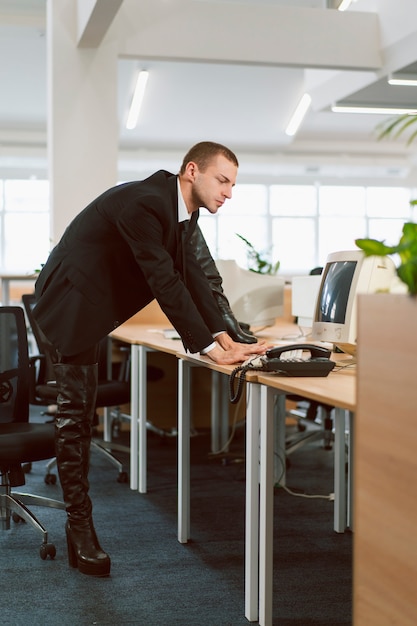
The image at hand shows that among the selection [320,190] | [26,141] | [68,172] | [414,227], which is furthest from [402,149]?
[414,227]

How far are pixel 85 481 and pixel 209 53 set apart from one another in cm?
463

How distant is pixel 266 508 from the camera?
233cm

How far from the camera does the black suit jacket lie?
2.58 m

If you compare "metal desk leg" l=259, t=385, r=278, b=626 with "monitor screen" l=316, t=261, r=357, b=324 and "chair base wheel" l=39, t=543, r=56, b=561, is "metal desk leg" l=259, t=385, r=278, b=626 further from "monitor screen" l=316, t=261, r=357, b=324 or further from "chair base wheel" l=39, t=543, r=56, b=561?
"chair base wheel" l=39, t=543, r=56, b=561

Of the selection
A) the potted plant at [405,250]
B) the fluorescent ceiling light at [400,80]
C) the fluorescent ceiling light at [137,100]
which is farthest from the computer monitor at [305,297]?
the fluorescent ceiling light at [137,100]

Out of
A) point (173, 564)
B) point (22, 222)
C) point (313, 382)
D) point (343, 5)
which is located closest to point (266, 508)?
point (313, 382)

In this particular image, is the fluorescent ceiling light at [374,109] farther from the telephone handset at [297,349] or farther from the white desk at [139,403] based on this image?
the telephone handset at [297,349]

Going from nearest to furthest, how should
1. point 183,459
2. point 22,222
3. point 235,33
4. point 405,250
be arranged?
point 405,250, point 183,459, point 235,33, point 22,222

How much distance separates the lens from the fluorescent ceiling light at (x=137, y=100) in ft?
36.4

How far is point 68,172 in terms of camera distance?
6109 mm

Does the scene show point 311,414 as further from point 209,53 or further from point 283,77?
point 283,77

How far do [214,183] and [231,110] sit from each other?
10.2 metres

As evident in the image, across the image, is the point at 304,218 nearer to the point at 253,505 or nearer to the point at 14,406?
the point at 14,406

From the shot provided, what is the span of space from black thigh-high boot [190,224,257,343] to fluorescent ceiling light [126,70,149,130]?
8.23 metres
